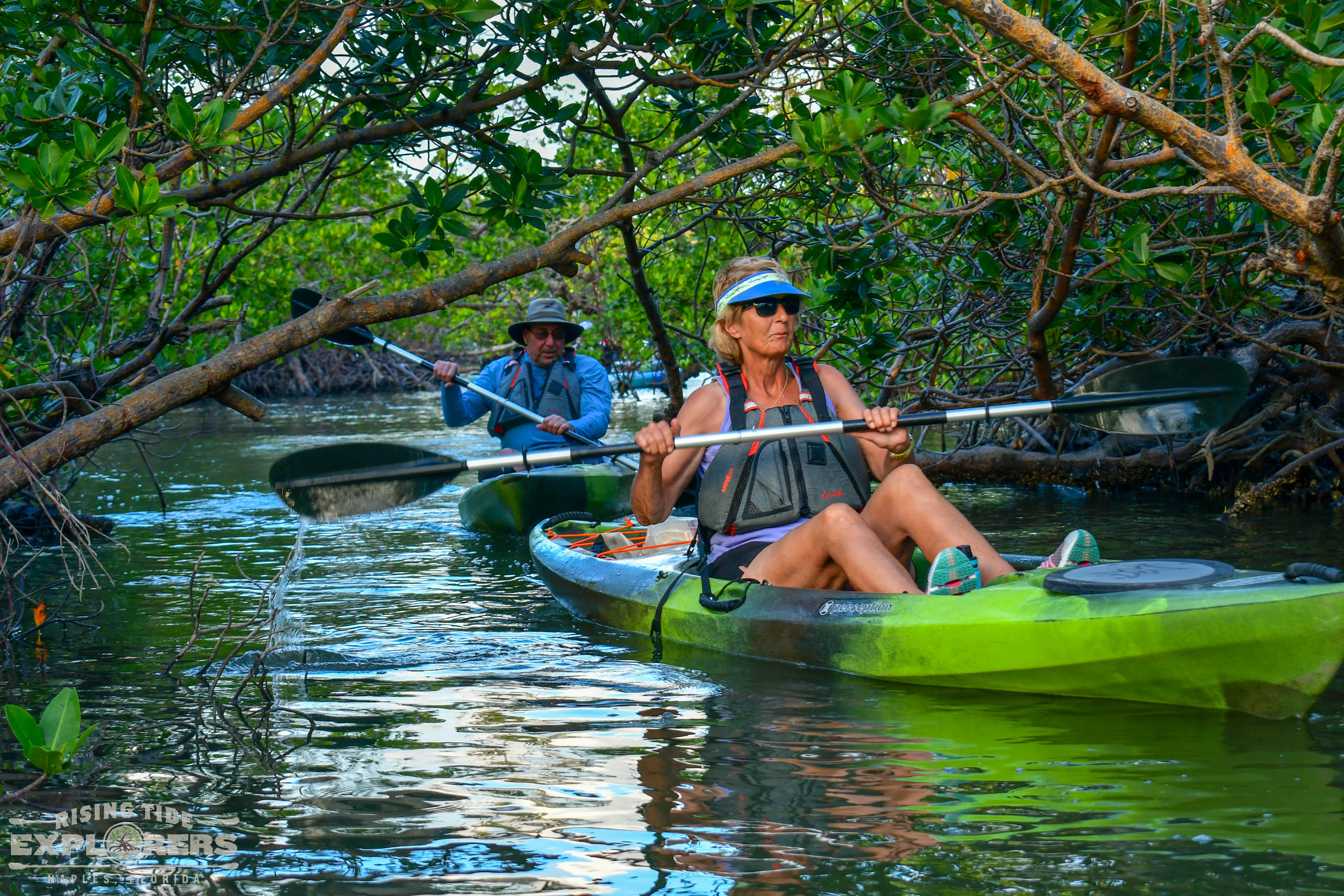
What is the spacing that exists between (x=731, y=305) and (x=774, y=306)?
6.2 inches

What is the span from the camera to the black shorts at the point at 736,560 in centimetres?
426

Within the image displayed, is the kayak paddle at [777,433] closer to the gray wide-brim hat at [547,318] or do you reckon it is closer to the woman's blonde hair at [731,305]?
the woman's blonde hair at [731,305]

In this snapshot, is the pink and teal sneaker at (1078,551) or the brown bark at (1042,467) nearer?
the pink and teal sneaker at (1078,551)

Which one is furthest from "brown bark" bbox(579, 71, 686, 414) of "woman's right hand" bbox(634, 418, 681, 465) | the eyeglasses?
"woman's right hand" bbox(634, 418, 681, 465)

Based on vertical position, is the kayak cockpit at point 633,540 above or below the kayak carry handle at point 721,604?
above

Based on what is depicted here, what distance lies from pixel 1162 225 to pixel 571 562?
292 centimetres

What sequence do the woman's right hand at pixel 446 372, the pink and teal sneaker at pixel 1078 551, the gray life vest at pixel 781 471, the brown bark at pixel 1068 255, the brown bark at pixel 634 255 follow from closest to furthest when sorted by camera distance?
the pink and teal sneaker at pixel 1078 551
the gray life vest at pixel 781 471
the brown bark at pixel 1068 255
the brown bark at pixel 634 255
the woman's right hand at pixel 446 372

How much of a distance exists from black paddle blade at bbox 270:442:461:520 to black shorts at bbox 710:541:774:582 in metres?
0.99

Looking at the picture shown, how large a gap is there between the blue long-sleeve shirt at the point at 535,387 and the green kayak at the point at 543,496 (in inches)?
9.1

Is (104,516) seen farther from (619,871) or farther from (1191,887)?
(1191,887)

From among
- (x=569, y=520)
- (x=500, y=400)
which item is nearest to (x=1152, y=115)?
(x=569, y=520)

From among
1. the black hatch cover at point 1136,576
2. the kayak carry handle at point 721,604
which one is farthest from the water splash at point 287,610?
the black hatch cover at point 1136,576

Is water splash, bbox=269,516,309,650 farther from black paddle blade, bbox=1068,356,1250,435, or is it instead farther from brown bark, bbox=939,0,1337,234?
black paddle blade, bbox=1068,356,1250,435

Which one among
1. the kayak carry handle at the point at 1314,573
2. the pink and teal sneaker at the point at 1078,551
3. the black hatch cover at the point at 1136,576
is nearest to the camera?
the kayak carry handle at the point at 1314,573
